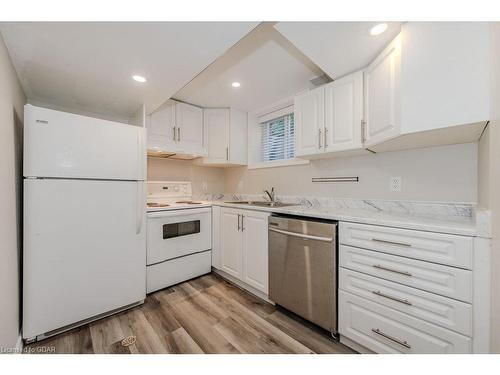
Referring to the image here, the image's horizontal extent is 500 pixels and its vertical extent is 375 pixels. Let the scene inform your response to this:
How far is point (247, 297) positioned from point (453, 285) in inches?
61.2

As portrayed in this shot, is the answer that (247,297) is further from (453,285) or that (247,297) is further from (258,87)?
(258,87)

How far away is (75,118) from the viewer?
1449mm

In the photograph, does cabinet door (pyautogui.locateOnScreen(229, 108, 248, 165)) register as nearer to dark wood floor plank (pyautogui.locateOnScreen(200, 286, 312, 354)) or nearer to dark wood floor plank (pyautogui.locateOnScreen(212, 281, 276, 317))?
dark wood floor plank (pyautogui.locateOnScreen(212, 281, 276, 317))

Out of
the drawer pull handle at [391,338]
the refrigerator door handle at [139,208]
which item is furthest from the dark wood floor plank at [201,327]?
the drawer pull handle at [391,338]

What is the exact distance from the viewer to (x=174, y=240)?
2115 millimetres

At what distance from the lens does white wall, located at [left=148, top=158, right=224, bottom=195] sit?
2.59 metres

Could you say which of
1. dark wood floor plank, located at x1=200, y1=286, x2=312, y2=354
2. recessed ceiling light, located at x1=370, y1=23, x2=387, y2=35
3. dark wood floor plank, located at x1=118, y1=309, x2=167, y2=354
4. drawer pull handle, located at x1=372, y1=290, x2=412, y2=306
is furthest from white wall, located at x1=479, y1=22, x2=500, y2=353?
dark wood floor plank, located at x1=118, y1=309, x2=167, y2=354

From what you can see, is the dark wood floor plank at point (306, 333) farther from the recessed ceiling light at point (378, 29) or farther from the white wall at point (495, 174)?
the recessed ceiling light at point (378, 29)

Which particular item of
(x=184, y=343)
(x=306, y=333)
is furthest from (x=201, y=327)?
(x=306, y=333)

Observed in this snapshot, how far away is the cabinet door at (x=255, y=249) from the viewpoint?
5.99 feet

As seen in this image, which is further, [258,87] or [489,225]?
[258,87]

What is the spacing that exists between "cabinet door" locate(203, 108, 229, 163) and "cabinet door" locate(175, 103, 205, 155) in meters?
0.10

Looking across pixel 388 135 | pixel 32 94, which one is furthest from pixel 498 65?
pixel 32 94

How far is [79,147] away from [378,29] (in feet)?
7.12
